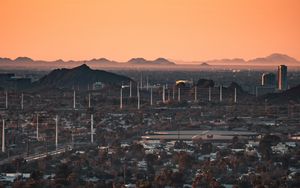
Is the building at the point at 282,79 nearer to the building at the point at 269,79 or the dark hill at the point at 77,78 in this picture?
the building at the point at 269,79

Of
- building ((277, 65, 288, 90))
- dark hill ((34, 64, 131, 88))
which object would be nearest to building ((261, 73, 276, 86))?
building ((277, 65, 288, 90))

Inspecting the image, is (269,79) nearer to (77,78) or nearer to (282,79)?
(282,79)

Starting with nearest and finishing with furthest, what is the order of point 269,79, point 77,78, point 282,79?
point 282,79
point 269,79
point 77,78

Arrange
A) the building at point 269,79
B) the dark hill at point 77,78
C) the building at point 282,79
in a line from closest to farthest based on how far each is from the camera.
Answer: the building at point 282,79 → the building at point 269,79 → the dark hill at point 77,78

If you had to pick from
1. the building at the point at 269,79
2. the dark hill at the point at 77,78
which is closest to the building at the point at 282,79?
the building at the point at 269,79

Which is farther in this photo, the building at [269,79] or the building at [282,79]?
the building at [269,79]

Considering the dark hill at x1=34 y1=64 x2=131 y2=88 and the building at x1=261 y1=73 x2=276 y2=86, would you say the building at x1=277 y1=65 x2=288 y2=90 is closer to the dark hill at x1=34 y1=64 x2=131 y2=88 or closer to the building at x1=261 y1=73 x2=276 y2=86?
the building at x1=261 y1=73 x2=276 y2=86

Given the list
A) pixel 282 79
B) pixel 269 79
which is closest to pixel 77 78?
pixel 269 79

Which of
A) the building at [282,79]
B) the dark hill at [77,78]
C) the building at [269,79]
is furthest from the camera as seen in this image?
the dark hill at [77,78]

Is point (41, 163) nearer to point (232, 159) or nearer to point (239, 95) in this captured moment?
point (232, 159)
